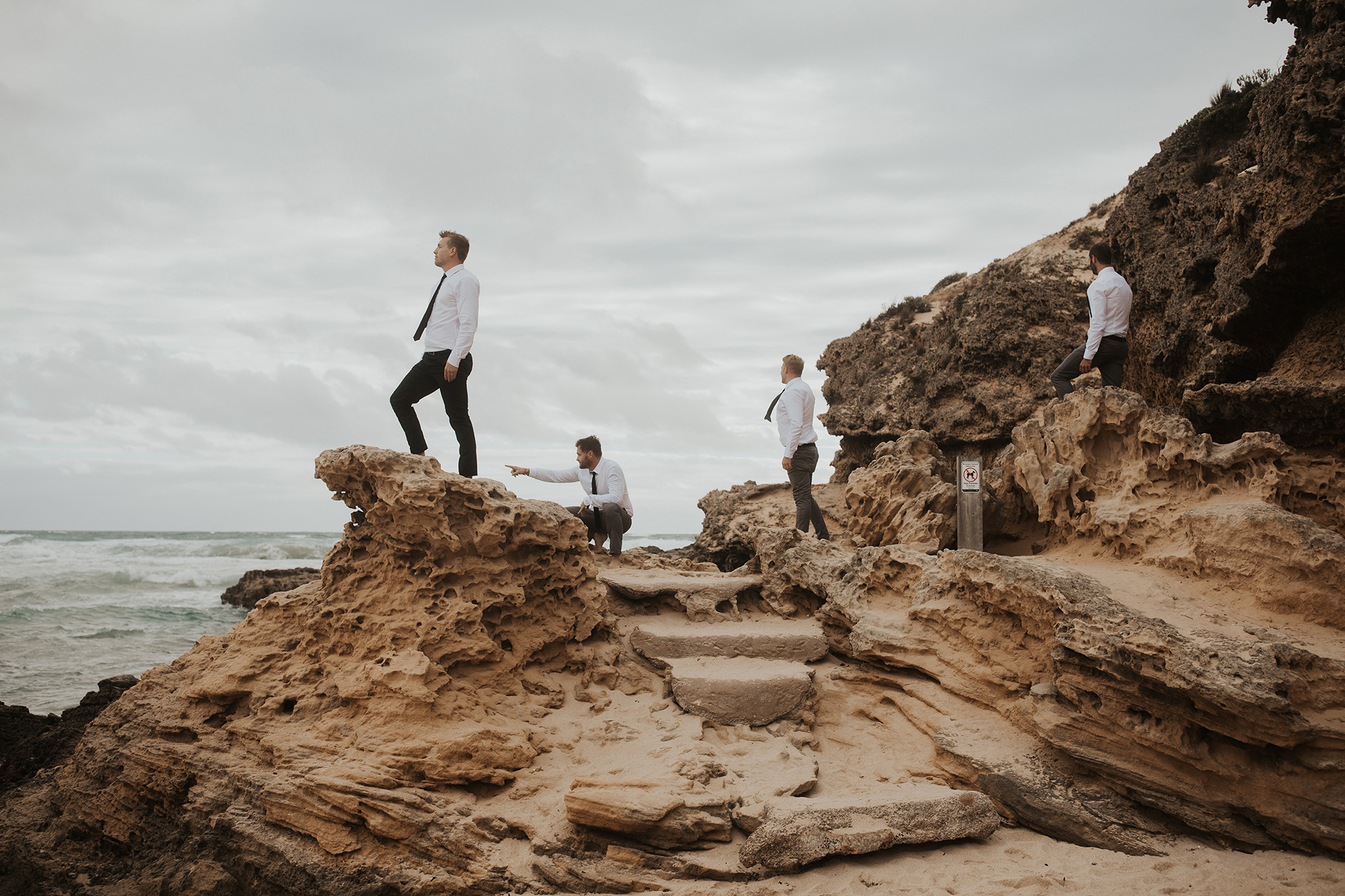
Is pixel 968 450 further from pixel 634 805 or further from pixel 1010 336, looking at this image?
pixel 634 805

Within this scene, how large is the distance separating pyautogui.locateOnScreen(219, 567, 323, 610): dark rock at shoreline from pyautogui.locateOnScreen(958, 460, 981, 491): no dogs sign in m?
18.4

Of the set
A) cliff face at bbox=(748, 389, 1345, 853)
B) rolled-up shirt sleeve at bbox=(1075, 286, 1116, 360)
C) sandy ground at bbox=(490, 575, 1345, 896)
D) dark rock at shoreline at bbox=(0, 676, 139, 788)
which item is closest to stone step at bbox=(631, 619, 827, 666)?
cliff face at bbox=(748, 389, 1345, 853)

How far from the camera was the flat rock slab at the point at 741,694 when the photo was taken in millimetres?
6312

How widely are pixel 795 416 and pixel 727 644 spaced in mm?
2940

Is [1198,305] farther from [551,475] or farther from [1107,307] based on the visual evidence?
[551,475]

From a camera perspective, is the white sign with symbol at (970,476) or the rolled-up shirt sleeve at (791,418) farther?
the rolled-up shirt sleeve at (791,418)

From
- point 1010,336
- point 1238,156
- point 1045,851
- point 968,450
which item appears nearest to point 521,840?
point 1045,851

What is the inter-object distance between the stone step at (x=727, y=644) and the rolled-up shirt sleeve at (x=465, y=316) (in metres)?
3.02

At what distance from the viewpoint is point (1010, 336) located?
448 inches

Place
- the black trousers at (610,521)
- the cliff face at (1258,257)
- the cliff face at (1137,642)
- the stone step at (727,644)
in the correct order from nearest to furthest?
the cliff face at (1137,642)
the cliff face at (1258,257)
the stone step at (727,644)
the black trousers at (610,521)

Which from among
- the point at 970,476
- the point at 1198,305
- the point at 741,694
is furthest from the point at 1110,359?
the point at 741,694

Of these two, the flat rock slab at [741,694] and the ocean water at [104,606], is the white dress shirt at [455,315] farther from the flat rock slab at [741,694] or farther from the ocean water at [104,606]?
the ocean water at [104,606]

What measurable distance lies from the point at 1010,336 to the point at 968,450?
1.77 meters

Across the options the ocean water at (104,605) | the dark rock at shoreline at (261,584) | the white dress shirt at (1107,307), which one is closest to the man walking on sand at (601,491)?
the white dress shirt at (1107,307)
